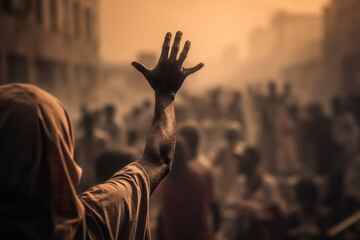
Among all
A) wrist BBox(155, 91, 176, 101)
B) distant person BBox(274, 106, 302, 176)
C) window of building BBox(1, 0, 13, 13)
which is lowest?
distant person BBox(274, 106, 302, 176)

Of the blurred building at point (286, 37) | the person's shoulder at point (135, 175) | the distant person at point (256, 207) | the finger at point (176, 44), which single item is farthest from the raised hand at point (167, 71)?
the blurred building at point (286, 37)

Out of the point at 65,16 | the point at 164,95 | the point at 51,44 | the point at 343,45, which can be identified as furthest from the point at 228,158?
the point at 343,45

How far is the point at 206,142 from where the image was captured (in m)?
8.69

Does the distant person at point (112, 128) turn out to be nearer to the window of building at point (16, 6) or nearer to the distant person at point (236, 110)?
the distant person at point (236, 110)

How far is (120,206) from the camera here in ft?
4.31

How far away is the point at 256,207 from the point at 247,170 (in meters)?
0.38

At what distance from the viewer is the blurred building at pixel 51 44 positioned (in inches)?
388

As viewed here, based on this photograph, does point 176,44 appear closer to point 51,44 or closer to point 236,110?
point 236,110

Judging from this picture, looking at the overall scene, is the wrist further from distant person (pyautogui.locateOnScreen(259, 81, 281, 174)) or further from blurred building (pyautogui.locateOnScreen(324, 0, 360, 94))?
blurred building (pyautogui.locateOnScreen(324, 0, 360, 94))

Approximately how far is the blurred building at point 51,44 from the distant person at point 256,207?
23.5 feet

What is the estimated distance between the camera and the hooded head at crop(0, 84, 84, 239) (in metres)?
1.00

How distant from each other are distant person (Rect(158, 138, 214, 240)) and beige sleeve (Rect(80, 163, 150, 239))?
1740 millimetres

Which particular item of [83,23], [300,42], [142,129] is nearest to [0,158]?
[142,129]

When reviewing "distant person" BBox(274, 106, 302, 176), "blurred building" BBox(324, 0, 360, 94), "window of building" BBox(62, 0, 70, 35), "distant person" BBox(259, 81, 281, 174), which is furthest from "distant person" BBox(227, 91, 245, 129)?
"window of building" BBox(62, 0, 70, 35)
